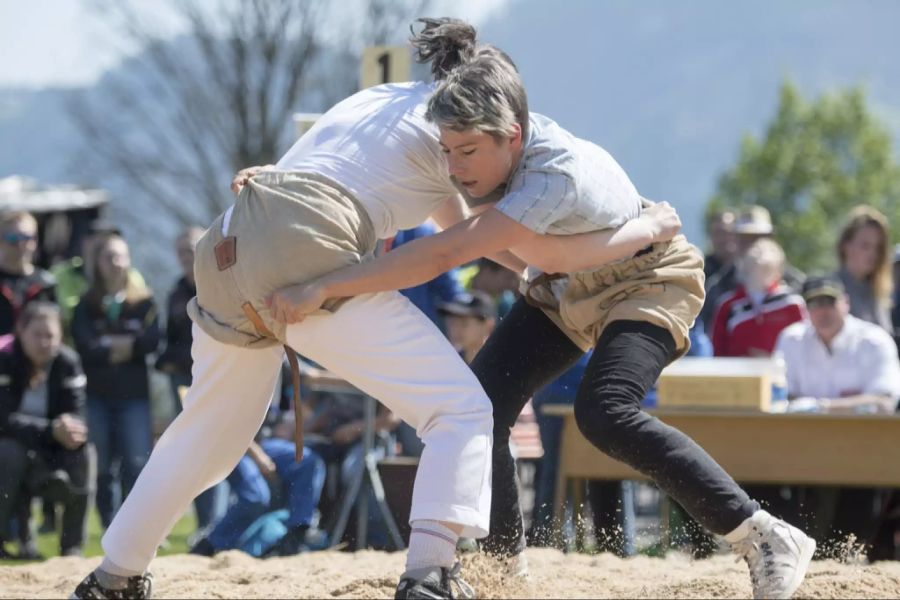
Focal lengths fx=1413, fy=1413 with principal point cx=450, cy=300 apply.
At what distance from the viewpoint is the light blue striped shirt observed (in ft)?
12.4

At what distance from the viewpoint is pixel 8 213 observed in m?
8.87

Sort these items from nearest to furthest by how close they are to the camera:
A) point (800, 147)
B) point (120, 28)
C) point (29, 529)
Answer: point (29, 529) < point (120, 28) < point (800, 147)

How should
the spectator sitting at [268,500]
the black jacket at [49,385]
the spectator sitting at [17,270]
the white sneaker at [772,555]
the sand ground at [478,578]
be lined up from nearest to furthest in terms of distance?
the white sneaker at [772,555], the sand ground at [478,578], the spectator sitting at [268,500], the black jacket at [49,385], the spectator sitting at [17,270]

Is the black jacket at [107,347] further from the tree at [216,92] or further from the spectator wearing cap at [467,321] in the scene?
the tree at [216,92]

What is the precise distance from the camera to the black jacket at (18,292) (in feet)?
28.1

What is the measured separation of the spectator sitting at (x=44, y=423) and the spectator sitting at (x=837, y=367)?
392cm

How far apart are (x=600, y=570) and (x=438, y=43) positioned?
2279mm

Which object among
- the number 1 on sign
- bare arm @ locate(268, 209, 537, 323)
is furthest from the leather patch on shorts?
the number 1 on sign

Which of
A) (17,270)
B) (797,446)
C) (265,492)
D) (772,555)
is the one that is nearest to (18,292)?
(17,270)

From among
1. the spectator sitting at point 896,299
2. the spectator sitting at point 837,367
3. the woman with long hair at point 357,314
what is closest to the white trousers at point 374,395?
the woman with long hair at point 357,314

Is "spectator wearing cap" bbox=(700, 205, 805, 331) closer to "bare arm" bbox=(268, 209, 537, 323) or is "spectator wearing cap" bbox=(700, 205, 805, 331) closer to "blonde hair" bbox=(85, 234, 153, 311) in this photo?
"blonde hair" bbox=(85, 234, 153, 311)

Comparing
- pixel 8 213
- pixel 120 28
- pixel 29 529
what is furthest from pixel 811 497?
pixel 120 28

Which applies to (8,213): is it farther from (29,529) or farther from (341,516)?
(341,516)

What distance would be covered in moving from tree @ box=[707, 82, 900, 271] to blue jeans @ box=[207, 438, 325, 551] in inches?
1535
